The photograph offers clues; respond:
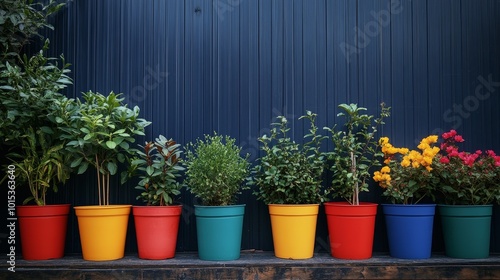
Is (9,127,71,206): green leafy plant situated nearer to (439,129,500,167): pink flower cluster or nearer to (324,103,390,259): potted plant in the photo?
(324,103,390,259): potted plant

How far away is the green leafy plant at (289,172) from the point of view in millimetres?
3076

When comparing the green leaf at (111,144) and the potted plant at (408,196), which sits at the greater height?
the green leaf at (111,144)

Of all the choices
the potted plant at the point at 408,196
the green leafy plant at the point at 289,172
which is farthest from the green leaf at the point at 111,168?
the potted plant at the point at 408,196

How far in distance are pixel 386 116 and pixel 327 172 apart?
0.57 m

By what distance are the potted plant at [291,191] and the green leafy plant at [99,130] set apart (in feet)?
2.82

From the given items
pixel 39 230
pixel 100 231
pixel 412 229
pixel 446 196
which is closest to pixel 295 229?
pixel 412 229

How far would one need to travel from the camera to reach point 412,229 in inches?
119

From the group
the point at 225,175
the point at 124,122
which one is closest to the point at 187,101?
the point at 124,122

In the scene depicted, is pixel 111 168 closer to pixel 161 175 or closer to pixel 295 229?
pixel 161 175

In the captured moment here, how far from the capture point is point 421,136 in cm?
348

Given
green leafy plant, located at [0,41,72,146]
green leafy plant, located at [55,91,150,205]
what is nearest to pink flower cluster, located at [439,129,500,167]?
green leafy plant, located at [55,91,150,205]

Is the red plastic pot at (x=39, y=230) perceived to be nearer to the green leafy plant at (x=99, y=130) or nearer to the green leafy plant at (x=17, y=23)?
the green leafy plant at (x=99, y=130)

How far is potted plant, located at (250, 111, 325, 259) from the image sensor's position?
9.95ft

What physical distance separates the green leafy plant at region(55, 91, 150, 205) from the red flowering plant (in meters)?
1.96
